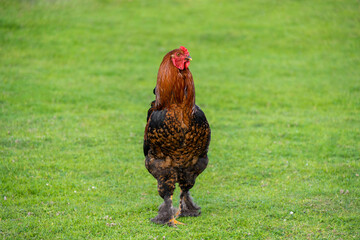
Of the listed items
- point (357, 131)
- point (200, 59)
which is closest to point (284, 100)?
point (357, 131)

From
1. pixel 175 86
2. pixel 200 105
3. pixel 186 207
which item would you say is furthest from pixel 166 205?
pixel 200 105

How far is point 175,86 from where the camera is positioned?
7.69m

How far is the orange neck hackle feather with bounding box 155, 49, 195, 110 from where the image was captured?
25.3ft

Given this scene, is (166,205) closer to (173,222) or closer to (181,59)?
(173,222)

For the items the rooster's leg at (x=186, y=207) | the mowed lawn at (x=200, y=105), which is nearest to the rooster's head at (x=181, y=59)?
the rooster's leg at (x=186, y=207)

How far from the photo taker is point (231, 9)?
87.4 ft

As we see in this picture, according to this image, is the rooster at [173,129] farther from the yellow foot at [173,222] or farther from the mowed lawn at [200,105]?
the mowed lawn at [200,105]

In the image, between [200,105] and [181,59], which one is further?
[200,105]

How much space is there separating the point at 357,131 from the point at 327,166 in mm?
2948

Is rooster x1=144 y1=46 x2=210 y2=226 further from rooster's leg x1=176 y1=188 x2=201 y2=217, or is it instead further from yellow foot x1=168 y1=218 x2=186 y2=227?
rooster's leg x1=176 y1=188 x2=201 y2=217

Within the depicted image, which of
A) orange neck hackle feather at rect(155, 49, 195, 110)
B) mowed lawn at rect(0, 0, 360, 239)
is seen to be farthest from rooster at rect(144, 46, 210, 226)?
mowed lawn at rect(0, 0, 360, 239)

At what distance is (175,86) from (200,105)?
7.83 metres

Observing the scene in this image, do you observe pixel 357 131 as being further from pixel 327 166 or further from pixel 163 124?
pixel 163 124

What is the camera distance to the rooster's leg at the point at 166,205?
796 centimetres
